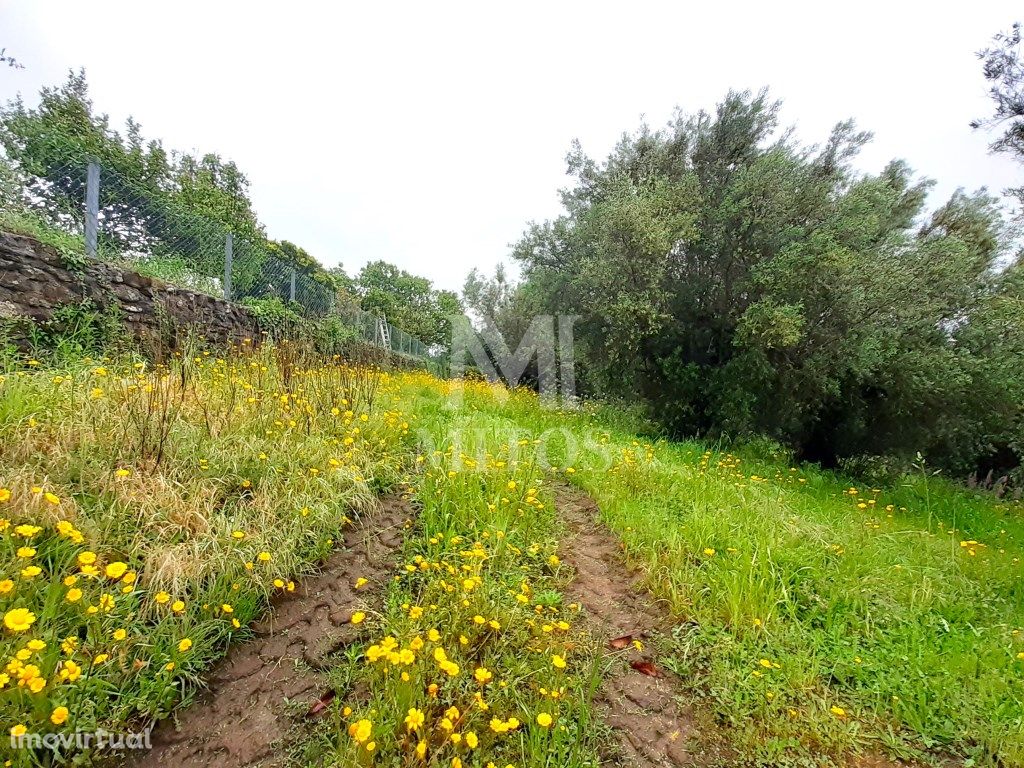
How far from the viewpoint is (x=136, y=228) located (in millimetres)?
4742

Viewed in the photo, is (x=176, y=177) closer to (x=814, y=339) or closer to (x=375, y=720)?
(x=375, y=720)

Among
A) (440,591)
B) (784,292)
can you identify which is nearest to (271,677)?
(440,591)

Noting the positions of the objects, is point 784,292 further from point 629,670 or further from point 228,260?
point 228,260

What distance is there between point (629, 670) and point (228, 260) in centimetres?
661

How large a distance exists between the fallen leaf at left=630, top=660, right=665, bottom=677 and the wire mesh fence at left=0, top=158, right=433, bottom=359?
4430 mm

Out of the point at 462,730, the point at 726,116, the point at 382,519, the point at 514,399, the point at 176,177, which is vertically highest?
the point at 176,177

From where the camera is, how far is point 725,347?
23.5ft

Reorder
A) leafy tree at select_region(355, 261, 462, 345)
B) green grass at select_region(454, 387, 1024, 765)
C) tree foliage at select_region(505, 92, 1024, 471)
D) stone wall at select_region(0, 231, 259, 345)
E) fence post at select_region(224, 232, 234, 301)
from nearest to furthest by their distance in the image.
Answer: green grass at select_region(454, 387, 1024, 765) < stone wall at select_region(0, 231, 259, 345) < fence post at select_region(224, 232, 234, 301) < tree foliage at select_region(505, 92, 1024, 471) < leafy tree at select_region(355, 261, 462, 345)

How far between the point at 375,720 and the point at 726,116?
8.99 m

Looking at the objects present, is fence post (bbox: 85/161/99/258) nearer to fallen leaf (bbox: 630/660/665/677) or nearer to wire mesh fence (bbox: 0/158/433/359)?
wire mesh fence (bbox: 0/158/433/359)

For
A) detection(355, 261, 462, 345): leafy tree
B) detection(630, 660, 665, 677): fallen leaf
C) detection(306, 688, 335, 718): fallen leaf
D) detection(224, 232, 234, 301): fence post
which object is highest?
detection(355, 261, 462, 345): leafy tree

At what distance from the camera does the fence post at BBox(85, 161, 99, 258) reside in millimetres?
4129

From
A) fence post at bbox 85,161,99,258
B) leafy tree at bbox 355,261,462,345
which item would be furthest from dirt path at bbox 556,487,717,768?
leafy tree at bbox 355,261,462,345

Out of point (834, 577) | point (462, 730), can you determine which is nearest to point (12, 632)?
point (462, 730)
